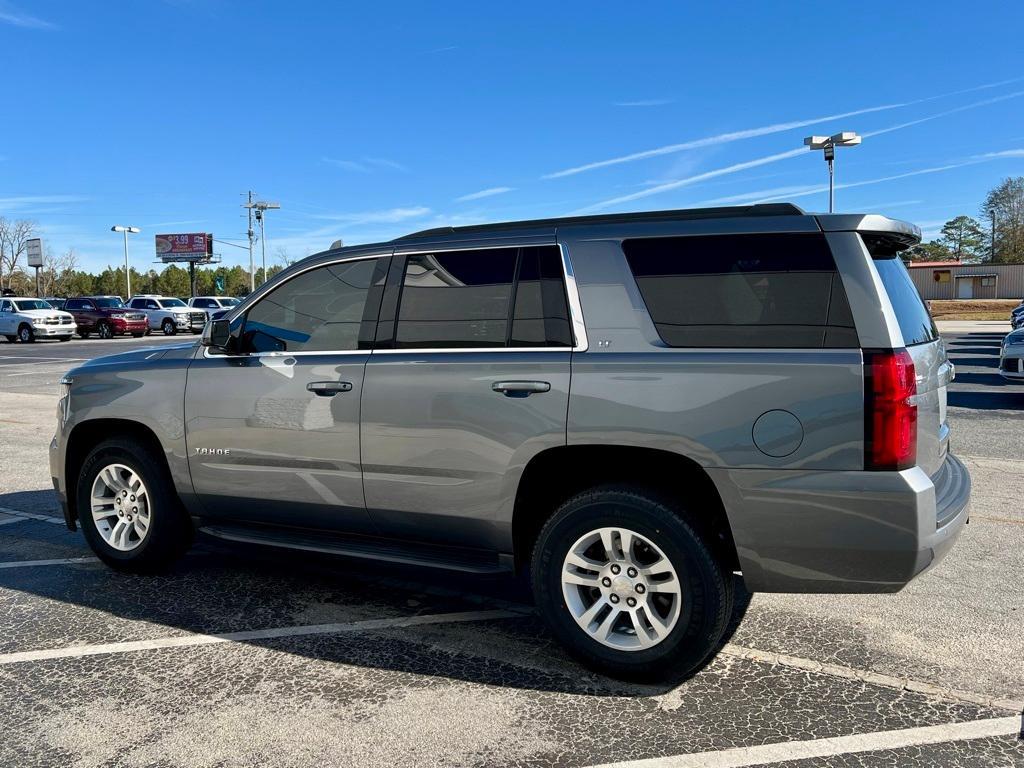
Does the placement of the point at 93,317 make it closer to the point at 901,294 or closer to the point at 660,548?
the point at 660,548

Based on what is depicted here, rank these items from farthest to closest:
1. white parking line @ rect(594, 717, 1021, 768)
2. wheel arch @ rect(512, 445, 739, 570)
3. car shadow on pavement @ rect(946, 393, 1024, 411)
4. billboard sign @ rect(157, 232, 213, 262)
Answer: billboard sign @ rect(157, 232, 213, 262) < car shadow on pavement @ rect(946, 393, 1024, 411) < wheel arch @ rect(512, 445, 739, 570) < white parking line @ rect(594, 717, 1021, 768)

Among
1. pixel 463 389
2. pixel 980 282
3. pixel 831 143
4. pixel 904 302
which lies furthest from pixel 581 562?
pixel 980 282

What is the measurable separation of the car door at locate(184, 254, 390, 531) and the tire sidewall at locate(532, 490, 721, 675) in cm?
106

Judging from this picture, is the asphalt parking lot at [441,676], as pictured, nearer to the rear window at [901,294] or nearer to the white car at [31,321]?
the rear window at [901,294]

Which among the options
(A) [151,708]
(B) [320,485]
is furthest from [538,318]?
(A) [151,708]

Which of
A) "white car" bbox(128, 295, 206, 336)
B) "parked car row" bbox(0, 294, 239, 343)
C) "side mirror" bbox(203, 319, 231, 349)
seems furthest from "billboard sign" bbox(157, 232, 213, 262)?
"side mirror" bbox(203, 319, 231, 349)

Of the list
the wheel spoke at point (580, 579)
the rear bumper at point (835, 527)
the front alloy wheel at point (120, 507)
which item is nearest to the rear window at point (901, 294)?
the rear bumper at point (835, 527)

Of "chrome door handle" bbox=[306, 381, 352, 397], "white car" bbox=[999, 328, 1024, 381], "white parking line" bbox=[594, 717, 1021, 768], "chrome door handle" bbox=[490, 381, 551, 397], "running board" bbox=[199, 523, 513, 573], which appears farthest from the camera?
"white car" bbox=[999, 328, 1024, 381]

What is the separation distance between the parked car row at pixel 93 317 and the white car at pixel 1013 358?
25052 mm

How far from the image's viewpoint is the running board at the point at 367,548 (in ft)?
12.7

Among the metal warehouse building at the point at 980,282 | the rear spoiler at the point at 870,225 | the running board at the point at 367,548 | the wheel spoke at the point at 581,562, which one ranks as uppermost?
the metal warehouse building at the point at 980,282

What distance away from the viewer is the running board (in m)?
3.88

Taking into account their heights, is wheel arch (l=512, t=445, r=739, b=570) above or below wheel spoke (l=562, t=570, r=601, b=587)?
above

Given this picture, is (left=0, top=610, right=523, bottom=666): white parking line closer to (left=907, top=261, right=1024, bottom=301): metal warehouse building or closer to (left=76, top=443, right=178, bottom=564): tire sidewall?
(left=76, top=443, right=178, bottom=564): tire sidewall
